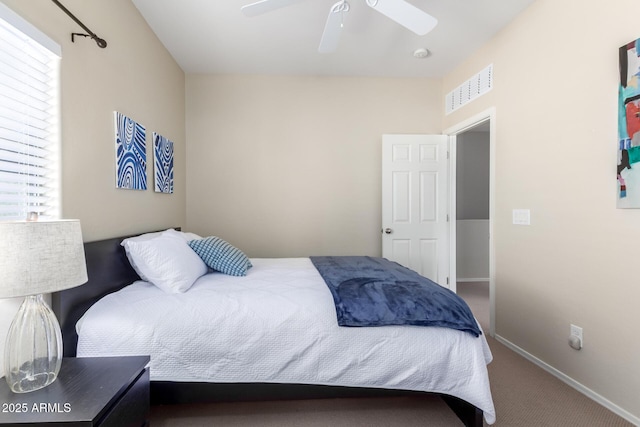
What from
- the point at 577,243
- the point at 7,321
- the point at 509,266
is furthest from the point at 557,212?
the point at 7,321

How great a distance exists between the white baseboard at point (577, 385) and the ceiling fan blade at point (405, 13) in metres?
2.44

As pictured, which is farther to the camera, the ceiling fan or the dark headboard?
the ceiling fan

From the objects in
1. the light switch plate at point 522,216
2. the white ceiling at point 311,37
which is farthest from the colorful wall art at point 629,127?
the white ceiling at point 311,37

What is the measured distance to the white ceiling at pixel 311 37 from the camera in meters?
2.44

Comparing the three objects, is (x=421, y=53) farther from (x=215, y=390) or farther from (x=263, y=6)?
(x=215, y=390)

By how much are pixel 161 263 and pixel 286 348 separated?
0.92 metres

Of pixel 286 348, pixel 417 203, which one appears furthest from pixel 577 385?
pixel 417 203

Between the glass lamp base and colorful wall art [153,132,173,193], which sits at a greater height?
colorful wall art [153,132,173,193]

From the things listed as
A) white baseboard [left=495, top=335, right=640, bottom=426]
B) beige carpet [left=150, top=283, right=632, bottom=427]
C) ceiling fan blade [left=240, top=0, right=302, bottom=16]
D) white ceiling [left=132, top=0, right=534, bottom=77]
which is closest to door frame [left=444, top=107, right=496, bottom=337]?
white baseboard [left=495, top=335, right=640, bottom=426]

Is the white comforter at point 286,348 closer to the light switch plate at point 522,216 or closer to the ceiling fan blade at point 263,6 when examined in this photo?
the light switch plate at point 522,216

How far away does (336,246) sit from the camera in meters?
3.78

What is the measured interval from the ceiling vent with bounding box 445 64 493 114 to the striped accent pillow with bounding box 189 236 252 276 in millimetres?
2734

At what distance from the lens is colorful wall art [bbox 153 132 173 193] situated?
275cm

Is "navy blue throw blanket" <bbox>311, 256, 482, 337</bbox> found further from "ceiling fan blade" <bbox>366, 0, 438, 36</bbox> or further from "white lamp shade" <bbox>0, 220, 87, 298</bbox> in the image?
"ceiling fan blade" <bbox>366, 0, 438, 36</bbox>
